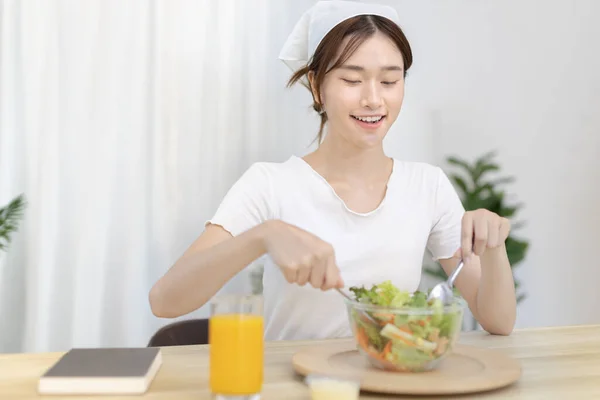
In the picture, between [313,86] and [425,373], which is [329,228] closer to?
[313,86]

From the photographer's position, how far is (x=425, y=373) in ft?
3.36

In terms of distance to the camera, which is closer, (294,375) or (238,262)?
(294,375)

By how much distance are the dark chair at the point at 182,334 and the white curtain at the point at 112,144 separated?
2.84 feet

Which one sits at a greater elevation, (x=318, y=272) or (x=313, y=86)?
(x=313, y=86)

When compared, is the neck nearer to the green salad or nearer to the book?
the green salad

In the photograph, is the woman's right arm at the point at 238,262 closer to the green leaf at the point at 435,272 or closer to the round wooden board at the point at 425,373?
the round wooden board at the point at 425,373

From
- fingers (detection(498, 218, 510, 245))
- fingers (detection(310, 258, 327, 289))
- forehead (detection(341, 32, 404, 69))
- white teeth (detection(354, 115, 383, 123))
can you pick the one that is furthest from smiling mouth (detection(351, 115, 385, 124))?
fingers (detection(310, 258, 327, 289))

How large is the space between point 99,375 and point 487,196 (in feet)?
6.99

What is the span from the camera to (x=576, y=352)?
126 cm

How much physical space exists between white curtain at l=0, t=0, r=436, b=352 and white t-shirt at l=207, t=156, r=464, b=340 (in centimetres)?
102

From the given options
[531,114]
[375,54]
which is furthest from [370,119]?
[531,114]

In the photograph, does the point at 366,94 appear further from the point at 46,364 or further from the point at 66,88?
the point at 66,88

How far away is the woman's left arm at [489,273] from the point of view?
1286 millimetres

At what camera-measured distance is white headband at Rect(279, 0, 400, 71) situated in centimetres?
156
